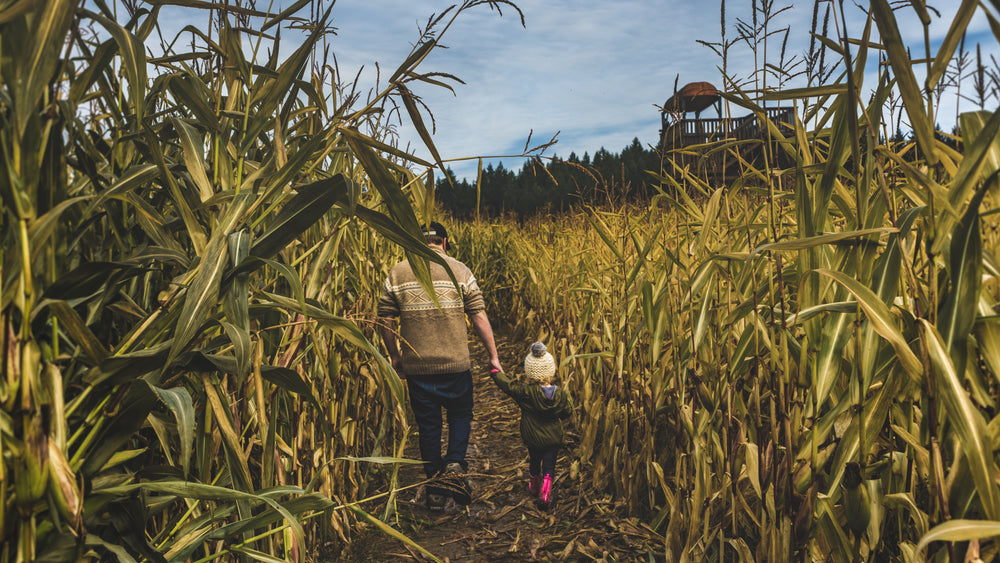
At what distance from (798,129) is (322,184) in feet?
4.03

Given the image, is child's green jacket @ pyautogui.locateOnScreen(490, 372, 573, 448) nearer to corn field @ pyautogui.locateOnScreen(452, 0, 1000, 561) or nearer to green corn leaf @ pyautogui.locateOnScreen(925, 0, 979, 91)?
corn field @ pyautogui.locateOnScreen(452, 0, 1000, 561)

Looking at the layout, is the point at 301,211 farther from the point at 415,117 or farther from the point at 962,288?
the point at 962,288

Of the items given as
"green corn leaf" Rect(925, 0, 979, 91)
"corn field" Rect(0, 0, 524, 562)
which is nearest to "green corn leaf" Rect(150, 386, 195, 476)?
"corn field" Rect(0, 0, 524, 562)

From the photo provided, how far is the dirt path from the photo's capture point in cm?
237

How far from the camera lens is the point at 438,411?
10.4 feet

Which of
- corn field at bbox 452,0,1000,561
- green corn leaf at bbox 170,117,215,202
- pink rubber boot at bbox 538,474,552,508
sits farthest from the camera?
pink rubber boot at bbox 538,474,552,508

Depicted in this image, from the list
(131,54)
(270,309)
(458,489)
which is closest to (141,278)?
(270,309)

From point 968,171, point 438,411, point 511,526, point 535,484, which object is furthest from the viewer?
point 438,411

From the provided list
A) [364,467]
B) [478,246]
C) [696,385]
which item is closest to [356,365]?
[364,467]

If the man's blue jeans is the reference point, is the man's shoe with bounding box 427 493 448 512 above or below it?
below

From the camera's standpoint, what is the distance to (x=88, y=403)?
96 centimetres

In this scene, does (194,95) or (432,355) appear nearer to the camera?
(194,95)

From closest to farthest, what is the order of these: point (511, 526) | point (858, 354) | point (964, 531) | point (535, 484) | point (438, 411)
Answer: point (964, 531), point (858, 354), point (511, 526), point (535, 484), point (438, 411)

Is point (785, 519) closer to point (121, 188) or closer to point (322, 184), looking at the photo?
point (322, 184)
